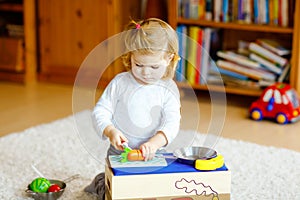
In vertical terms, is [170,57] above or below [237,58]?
above

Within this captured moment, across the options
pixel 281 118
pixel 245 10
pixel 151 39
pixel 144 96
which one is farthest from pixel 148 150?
pixel 245 10

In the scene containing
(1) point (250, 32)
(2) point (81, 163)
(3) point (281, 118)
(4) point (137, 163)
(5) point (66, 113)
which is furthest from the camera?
(1) point (250, 32)

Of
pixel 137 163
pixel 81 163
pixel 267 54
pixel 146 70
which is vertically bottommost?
pixel 81 163

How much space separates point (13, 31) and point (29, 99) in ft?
1.86

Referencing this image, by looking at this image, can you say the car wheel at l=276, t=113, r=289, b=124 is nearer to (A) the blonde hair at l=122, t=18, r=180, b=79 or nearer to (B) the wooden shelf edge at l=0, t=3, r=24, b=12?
(A) the blonde hair at l=122, t=18, r=180, b=79

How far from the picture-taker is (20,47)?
3.37m

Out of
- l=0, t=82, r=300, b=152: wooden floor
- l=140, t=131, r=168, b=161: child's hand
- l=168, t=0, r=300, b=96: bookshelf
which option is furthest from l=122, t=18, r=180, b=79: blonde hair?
l=168, t=0, r=300, b=96: bookshelf

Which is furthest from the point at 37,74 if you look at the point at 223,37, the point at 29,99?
the point at 223,37

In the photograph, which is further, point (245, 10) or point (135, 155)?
point (245, 10)

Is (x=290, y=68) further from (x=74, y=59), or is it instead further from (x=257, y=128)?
(x=74, y=59)

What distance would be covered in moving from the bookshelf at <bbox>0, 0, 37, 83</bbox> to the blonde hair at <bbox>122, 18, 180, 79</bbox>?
1805mm

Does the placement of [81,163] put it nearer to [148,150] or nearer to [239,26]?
[148,150]

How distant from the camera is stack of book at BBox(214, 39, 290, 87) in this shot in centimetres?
286

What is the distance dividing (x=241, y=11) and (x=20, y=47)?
1.23 m
